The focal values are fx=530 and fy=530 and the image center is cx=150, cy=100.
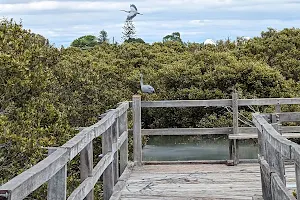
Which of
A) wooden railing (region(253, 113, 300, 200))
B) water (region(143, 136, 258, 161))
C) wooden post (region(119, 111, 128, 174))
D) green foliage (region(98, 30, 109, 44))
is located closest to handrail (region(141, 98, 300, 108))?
wooden post (region(119, 111, 128, 174))

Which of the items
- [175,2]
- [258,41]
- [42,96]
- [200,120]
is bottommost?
[200,120]

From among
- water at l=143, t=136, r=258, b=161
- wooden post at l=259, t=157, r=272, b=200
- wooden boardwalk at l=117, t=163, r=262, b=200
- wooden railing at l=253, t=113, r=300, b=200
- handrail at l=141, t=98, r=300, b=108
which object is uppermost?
handrail at l=141, t=98, r=300, b=108

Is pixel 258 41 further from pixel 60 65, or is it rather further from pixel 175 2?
pixel 60 65

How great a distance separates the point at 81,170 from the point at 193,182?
257cm

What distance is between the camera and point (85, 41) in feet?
103

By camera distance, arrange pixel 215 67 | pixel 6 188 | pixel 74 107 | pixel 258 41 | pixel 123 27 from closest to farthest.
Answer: pixel 6 188, pixel 74 107, pixel 215 67, pixel 258 41, pixel 123 27

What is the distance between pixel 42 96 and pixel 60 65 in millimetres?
3894

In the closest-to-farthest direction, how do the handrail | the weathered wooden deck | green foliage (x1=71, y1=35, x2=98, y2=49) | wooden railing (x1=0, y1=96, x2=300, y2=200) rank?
wooden railing (x1=0, y1=96, x2=300, y2=200) < the weathered wooden deck < the handrail < green foliage (x1=71, y1=35, x2=98, y2=49)

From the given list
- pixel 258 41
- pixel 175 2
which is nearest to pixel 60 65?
pixel 258 41

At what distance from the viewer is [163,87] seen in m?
16.9

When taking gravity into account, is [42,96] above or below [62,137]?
above

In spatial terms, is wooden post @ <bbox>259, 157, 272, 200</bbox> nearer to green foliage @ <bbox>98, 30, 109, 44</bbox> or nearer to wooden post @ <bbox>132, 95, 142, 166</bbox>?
wooden post @ <bbox>132, 95, 142, 166</bbox>

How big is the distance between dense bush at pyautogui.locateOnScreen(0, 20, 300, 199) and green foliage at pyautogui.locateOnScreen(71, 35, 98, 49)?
636cm

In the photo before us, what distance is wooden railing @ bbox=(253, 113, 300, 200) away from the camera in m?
3.23
